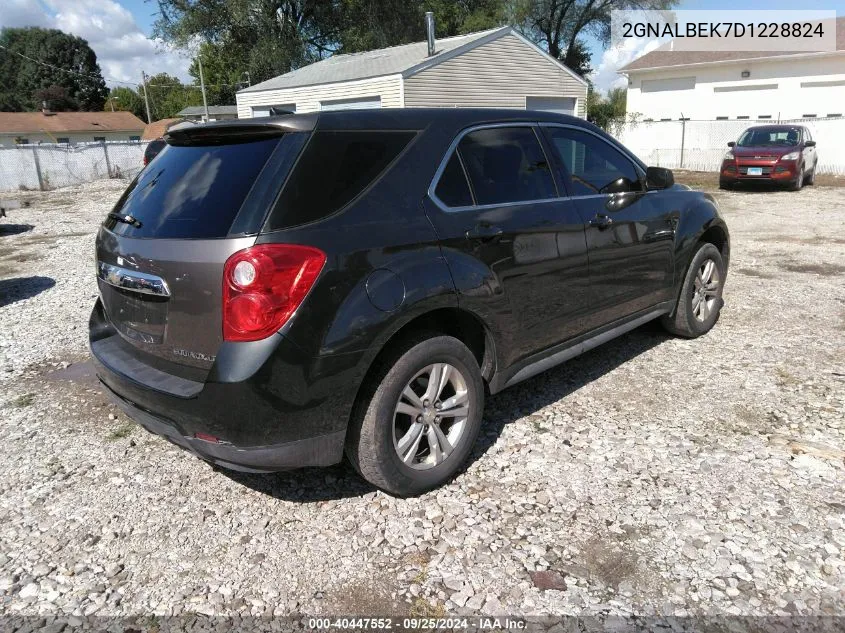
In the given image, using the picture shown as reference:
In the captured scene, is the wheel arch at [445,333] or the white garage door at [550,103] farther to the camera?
the white garage door at [550,103]

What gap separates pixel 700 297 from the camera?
201 inches

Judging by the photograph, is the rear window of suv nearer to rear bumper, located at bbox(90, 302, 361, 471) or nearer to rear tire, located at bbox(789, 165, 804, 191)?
rear bumper, located at bbox(90, 302, 361, 471)

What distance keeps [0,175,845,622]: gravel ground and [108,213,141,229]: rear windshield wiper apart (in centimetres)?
133

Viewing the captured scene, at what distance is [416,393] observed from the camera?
10.0ft

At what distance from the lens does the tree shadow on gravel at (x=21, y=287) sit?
712cm

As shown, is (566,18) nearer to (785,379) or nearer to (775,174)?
(775,174)

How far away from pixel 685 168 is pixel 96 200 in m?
21.1

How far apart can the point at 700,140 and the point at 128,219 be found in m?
25.7

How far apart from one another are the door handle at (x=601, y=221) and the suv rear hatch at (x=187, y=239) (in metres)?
1.91

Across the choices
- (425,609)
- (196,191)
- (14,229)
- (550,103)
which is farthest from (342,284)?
(550,103)

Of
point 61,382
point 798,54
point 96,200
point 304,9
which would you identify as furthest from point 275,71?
point 61,382

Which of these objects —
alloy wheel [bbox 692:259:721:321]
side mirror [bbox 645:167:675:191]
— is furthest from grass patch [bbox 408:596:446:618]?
alloy wheel [bbox 692:259:721:321]

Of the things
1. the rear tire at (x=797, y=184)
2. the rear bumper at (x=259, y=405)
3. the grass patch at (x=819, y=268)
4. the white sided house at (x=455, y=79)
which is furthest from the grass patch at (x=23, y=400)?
the rear tire at (x=797, y=184)

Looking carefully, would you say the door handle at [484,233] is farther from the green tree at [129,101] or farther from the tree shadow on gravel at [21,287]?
the green tree at [129,101]
